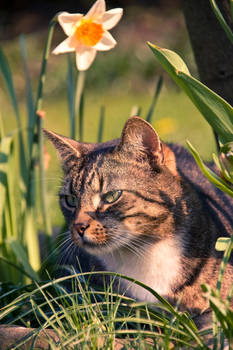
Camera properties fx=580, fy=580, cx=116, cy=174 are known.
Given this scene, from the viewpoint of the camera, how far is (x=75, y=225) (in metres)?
2.21

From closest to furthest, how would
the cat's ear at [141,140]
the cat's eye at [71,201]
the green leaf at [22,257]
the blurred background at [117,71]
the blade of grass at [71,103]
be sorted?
the cat's ear at [141,140], the cat's eye at [71,201], the green leaf at [22,257], the blade of grass at [71,103], the blurred background at [117,71]

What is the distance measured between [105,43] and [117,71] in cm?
629

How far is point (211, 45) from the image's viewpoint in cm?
263

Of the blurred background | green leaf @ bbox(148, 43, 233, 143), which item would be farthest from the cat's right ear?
the blurred background

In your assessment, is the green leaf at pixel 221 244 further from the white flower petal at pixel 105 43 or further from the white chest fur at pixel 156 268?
the white flower petal at pixel 105 43

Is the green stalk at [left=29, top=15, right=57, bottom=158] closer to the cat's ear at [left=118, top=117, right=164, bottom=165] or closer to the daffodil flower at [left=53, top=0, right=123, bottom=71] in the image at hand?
the daffodil flower at [left=53, top=0, right=123, bottom=71]

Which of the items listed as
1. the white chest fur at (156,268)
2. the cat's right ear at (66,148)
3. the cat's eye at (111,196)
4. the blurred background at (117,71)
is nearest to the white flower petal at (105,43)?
the cat's right ear at (66,148)

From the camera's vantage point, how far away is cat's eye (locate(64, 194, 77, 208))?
245cm

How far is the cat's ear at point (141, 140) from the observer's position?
86.1 inches

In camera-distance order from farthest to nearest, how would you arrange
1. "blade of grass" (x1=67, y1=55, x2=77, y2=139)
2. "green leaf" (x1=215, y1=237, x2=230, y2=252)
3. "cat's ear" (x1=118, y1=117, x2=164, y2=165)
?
"blade of grass" (x1=67, y1=55, x2=77, y2=139)
"cat's ear" (x1=118, y1=117, x2=164, y2=165)
"green leaf" (x1=215, y1=237, x2=230, y2=252)

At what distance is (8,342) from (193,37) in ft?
5.24

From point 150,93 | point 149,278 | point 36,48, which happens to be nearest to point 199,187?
point 149,278

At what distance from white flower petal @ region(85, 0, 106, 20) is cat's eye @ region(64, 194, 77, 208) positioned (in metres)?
0.74

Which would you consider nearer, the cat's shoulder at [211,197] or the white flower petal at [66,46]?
the white flower petal at [66,46]
